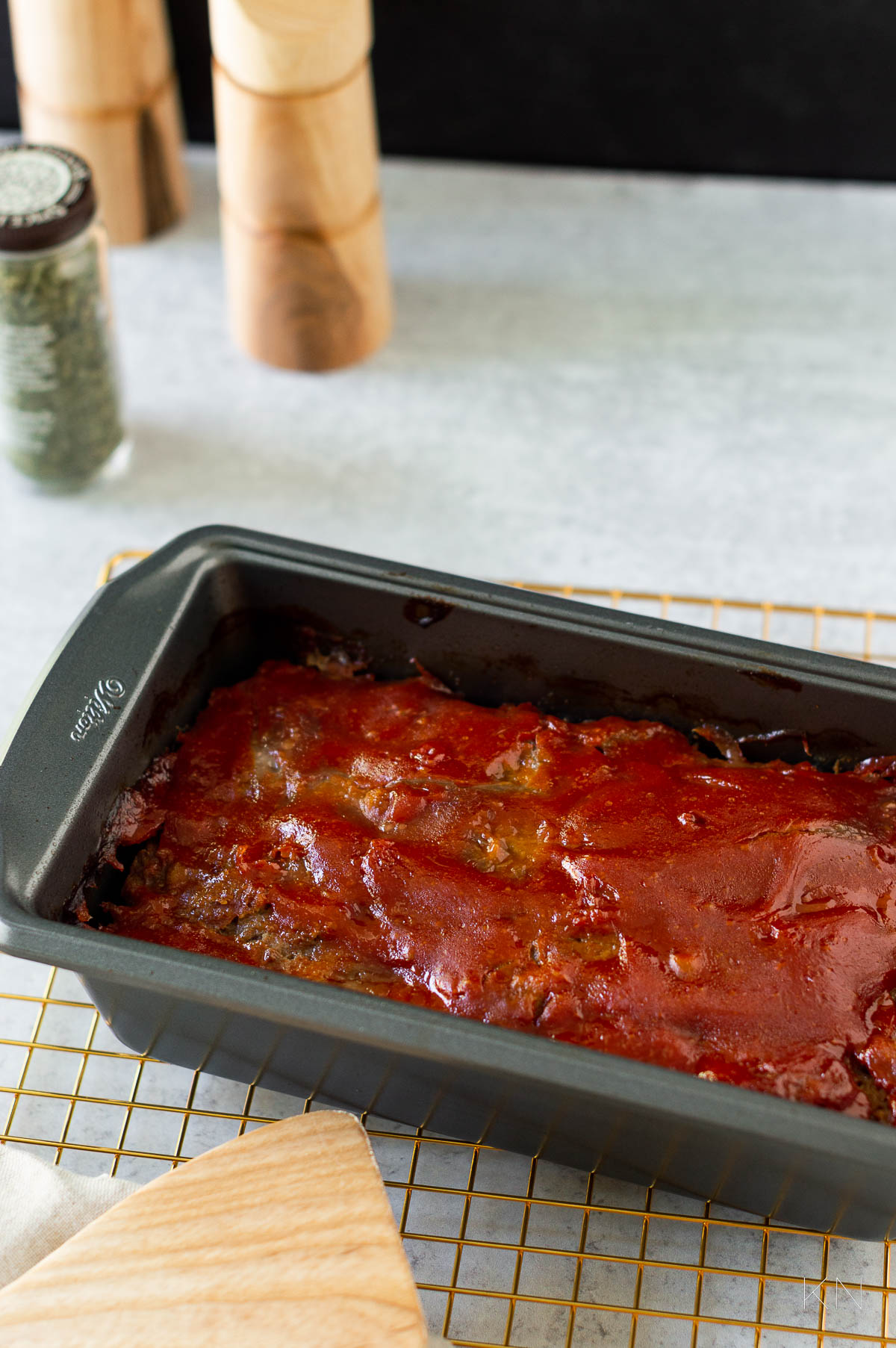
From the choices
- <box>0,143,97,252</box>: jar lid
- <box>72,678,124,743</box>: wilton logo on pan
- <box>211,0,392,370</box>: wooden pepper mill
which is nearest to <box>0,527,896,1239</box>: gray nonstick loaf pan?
<box>72,678,124,743</box>: wilton logo on pan

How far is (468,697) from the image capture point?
1459 millimetres

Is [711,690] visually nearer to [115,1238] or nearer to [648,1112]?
[648,1112]

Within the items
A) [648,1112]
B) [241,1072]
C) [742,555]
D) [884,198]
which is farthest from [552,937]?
[884,198]

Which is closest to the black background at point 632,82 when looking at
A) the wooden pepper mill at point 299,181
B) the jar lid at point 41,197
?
the wooden pepper mill at point 299,181

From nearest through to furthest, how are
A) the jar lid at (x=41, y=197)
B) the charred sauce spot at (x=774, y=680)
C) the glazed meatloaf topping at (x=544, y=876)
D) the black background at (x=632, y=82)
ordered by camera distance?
the glazed meatloaf topping at (x=544, y=876), the charred sauce spot at (x=774, y=680), the jar lid at (x=41, y=197), the black background at (x=632, y=82)

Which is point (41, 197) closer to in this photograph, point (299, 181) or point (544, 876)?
point (299, 181)

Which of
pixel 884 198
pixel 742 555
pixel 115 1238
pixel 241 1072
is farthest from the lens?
pixel 884 198

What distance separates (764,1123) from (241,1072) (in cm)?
51

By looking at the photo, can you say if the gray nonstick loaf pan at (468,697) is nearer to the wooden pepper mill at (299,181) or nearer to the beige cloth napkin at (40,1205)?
the beige cloth napkin at (40,1205)

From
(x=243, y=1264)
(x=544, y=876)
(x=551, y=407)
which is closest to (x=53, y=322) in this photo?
(x=551, y=407)

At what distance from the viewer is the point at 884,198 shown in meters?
2.43

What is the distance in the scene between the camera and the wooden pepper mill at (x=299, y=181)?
5.87 ft

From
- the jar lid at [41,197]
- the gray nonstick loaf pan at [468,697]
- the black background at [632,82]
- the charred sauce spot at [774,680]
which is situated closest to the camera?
the gray nonstick loaf pan at [468,697]

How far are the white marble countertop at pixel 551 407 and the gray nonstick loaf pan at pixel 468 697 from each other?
520 millimetres
